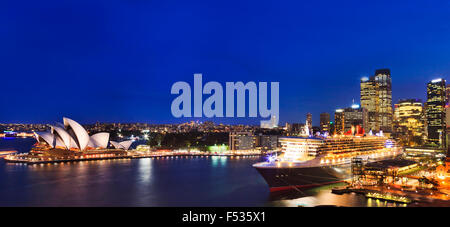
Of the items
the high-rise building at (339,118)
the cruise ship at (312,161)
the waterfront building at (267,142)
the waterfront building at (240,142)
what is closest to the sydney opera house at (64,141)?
the waterfront building at (240,142)

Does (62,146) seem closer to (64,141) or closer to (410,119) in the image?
(64,141)

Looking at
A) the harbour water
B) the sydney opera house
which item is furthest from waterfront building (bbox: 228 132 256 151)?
the harbour water

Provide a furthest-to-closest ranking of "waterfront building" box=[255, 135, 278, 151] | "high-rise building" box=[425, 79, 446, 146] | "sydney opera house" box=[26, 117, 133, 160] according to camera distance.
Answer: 1. "high-rise building" box=[425, 79, 446, 146]
2. "waterfront building" box=[255, 135, 278, 151]
3. "sydney opera house" box=[26, 117, 133, 160]

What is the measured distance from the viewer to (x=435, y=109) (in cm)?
6519

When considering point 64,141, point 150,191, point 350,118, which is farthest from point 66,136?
point 350,118

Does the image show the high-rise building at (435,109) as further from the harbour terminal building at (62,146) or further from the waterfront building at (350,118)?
the harbour terminal building at (62,146)

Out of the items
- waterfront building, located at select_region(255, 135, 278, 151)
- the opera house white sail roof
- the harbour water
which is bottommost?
the harbour water

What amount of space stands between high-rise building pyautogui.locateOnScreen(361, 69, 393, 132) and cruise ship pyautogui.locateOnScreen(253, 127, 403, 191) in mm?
69431

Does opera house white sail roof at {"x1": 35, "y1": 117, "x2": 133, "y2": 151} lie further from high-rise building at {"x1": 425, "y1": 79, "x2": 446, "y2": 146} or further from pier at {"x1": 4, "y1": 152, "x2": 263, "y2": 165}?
high-rise building at {"x1": 425, "y1": 79, "x2": 446, "y2": 146}

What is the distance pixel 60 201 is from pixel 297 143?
13.1 m

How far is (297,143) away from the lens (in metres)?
17.9

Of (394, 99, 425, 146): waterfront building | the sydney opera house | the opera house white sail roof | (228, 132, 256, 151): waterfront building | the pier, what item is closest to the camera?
the pier

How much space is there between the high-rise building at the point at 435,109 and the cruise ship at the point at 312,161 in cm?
5149

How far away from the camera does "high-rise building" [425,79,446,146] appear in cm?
6159
